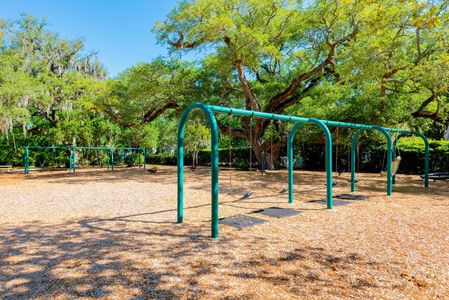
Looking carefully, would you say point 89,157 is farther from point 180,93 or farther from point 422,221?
point 422,221

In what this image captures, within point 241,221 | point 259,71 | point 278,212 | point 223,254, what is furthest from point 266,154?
point 223,254

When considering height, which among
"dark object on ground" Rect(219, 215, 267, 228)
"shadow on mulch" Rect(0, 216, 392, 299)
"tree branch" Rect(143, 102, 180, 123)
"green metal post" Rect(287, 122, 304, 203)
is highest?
"tree branch" Rect(143, 102, 180, 123)

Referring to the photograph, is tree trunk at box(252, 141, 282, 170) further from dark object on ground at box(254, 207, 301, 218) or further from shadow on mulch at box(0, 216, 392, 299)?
shadow on mulch at box(0, 216, 392, 299)

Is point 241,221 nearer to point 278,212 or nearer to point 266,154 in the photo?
point 278,212

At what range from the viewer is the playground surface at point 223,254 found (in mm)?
2418

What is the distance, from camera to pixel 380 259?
10.0 feet

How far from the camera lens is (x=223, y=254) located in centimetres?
320

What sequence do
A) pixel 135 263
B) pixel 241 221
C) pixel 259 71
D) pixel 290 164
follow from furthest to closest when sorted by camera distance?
pixel 259 71 → pixel 290 164 → pixel 241 221 → pixel 135 263

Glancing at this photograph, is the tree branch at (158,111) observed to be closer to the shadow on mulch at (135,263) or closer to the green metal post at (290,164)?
the green metal post at (290,164)

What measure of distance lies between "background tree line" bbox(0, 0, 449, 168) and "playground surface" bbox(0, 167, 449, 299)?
15.0ft

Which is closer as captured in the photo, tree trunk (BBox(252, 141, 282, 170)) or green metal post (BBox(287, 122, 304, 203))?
green metal post (BBox(287, 122, 304, 203))

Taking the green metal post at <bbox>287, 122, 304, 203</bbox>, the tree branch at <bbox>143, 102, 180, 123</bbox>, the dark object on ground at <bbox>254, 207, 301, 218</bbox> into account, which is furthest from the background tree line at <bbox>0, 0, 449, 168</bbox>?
the dark object on ground at <bbox>254, 207, 301, 218</bbox>

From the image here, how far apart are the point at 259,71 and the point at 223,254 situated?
1436 cm

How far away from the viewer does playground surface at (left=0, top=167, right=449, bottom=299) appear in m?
2.42
